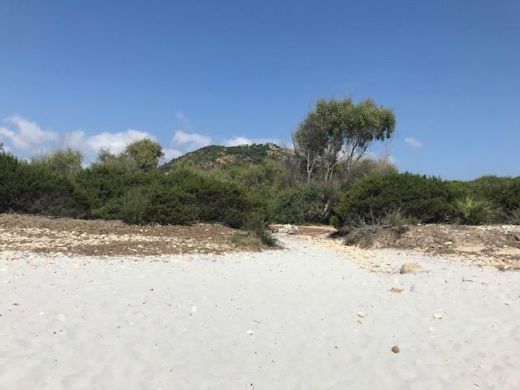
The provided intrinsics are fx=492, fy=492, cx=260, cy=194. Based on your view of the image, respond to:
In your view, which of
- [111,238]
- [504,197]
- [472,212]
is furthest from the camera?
[504,197]

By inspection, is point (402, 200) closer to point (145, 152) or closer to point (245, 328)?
point (245, 328)

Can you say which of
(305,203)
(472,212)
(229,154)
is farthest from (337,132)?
(229,154)

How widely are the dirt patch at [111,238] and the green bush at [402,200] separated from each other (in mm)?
4406

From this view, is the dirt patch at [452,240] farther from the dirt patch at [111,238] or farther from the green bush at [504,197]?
the dirt patch at [111,238]

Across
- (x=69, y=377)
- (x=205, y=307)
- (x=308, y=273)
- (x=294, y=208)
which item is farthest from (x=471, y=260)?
(x=294, y=208)

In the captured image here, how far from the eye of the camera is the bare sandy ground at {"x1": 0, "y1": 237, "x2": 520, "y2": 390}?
4.16 meters

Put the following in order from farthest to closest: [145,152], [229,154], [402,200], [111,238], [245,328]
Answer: [229,154] → [145,152] → [402,200] → [111,238] → [245,328]

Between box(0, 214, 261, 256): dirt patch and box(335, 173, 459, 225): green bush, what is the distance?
4406mm

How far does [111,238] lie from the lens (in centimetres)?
1163

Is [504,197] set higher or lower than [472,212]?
higher

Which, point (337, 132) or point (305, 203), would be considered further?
point (337, 132)

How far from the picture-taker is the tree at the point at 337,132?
3009 cm

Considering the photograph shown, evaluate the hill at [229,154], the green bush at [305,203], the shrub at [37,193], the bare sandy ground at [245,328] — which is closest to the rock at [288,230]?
the green bush at [305,203]

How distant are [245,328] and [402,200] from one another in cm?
1151
